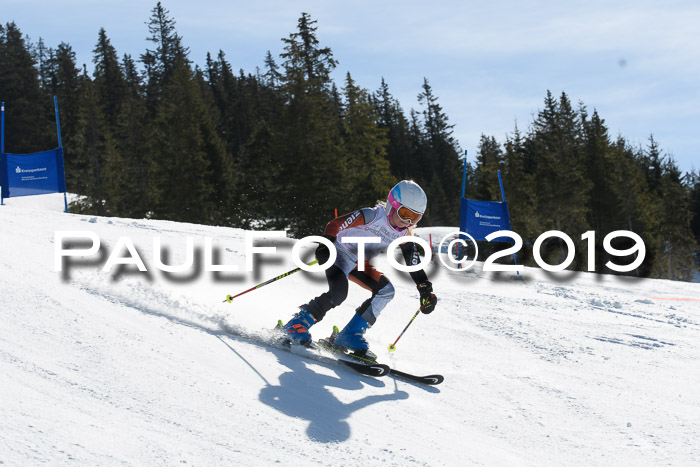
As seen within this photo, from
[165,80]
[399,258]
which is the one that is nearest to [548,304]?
[399,258]

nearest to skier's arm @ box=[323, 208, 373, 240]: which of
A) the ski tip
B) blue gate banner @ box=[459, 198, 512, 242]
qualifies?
the ski tip

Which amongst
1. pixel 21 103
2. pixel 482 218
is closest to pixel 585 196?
pixel 482 218

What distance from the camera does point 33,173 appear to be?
47.5ft

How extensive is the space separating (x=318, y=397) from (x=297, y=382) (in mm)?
270

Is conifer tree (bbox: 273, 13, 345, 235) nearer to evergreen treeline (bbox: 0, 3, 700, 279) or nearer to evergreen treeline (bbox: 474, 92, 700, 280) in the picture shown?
evergreen treeline (bbox: 0, 3, 700, 279)

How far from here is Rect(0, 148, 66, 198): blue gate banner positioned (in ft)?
46.6

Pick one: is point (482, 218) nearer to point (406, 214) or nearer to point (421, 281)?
point (421, 281)

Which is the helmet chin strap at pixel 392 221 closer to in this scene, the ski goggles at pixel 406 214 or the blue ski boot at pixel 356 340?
the ski goggles at pixel 406 214

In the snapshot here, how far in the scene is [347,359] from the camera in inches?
200

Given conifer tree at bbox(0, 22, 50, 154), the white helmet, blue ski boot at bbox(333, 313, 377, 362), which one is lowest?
blue ski boot at bbox(333, 313, 377, 362)

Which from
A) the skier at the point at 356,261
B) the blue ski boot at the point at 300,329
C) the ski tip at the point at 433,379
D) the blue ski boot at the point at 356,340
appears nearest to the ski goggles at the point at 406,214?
the skier at the point at 356,261

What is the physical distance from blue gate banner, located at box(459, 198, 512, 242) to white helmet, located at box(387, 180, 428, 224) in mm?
8436

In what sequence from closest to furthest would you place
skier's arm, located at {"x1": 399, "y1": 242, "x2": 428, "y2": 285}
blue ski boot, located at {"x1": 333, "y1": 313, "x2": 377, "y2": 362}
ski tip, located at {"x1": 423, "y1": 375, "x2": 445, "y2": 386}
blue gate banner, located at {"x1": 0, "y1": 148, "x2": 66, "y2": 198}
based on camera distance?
ski tip, located at {"x1": 423, "y1": 375, "x2": 445, "y2": 386}, blue ski boot, located at {"x1": 333, "y1": 313, "x2": 377, "y2": 362}, skier's arm, located at {"x1": 399, "y1": 242, "x2": 428, "y2": 285}, blue gate banner, located at {"x1": 0, "y1": 148, "x2": 66, "y2": 198}

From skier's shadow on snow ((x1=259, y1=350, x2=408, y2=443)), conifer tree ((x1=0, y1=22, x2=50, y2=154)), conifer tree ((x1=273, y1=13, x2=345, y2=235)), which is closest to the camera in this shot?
skier's shadow on snow ((x1=259, y1=350, x2=408, y2=443))
